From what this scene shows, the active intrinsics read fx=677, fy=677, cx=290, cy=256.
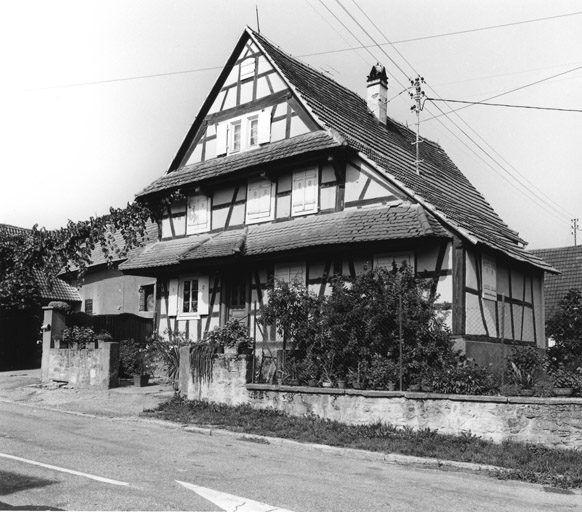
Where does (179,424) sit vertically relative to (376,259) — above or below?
below

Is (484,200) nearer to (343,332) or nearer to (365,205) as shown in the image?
(365,205)

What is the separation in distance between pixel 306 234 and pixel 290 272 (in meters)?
1.50

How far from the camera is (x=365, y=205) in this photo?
18672mm

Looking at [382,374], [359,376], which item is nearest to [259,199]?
[359,376]

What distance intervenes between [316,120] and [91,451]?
1277cm

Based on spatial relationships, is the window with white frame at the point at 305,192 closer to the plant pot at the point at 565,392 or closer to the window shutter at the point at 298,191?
the window shutter at the point at 298,191

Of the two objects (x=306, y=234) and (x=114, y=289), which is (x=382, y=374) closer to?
(x=306, y=234)

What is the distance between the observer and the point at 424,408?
477 inches

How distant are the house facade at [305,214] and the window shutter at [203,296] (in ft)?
0.11

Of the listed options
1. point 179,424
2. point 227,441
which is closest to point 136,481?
point 227,441

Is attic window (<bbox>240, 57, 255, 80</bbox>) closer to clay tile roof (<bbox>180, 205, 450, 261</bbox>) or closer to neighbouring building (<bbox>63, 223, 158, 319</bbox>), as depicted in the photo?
clay tile roof (<bbox>180, 205, 450, 261</bbox>)

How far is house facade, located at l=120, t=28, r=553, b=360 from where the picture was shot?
56.3 feet

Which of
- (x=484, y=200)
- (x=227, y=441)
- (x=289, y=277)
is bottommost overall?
(x=227, y=441)

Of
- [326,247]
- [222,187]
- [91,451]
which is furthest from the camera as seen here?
[222,187]
